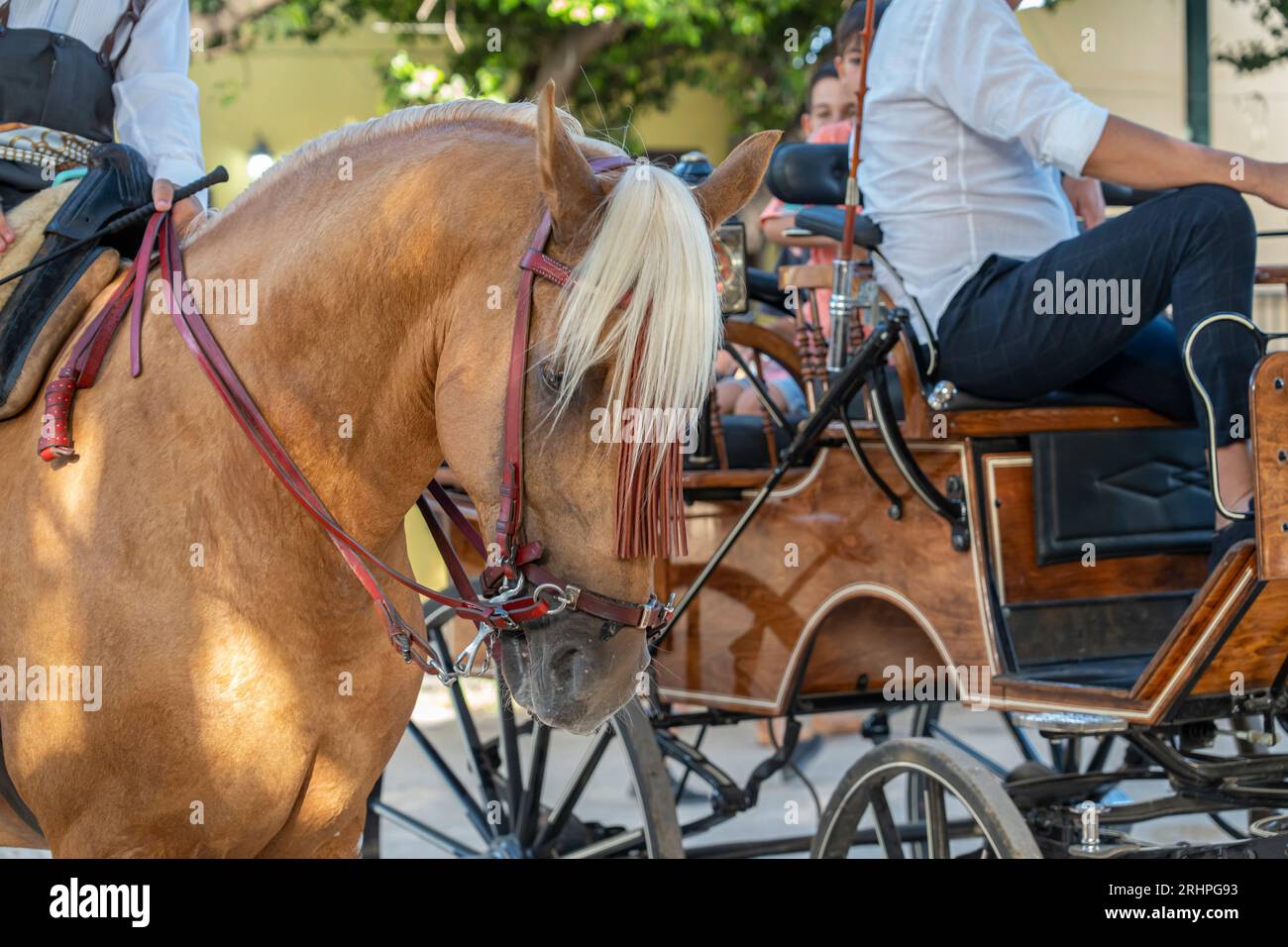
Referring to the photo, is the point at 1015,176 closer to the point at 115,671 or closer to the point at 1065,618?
the point at 1065,618

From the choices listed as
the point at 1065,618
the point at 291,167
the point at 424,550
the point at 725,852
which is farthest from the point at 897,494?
the point at 424,550

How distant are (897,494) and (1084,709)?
2.05 ft

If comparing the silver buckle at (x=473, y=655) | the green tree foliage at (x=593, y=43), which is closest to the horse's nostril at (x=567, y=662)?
the silver buckle at (x=473, y=655)

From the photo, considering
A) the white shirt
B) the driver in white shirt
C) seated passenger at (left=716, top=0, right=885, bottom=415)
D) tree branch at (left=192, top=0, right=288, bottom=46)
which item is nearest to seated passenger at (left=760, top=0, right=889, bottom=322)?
seated passenger at (left=716, top=0, right=885, bottom=415)

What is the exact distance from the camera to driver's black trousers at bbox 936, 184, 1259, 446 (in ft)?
8.16

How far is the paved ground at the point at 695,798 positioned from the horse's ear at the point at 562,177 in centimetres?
310

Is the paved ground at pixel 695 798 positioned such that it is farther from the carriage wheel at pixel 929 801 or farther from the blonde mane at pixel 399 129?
the blonde mane at pixel 399 129

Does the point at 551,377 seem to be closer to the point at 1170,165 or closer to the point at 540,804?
the point at 1170,165

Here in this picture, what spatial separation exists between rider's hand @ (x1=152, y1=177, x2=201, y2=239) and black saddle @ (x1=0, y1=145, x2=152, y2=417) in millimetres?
63

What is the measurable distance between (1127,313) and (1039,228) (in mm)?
491

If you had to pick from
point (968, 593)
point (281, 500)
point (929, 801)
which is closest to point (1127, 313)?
point (968, 593)

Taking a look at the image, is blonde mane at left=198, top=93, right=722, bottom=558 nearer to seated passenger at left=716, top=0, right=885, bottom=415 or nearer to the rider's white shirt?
the rider's white shirt

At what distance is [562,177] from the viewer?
1.72m

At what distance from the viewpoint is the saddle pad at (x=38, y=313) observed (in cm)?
207
